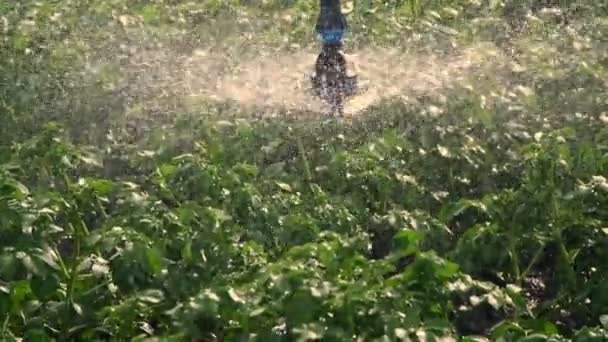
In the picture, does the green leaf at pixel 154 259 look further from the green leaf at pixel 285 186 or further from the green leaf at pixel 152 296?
the green leaf at pixel 285 186

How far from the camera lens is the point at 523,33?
261 inches

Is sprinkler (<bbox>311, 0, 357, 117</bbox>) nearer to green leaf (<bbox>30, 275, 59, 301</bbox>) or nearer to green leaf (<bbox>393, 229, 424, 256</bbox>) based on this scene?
green leaf (<bbox>393, 229, 424, 256</bbox>)

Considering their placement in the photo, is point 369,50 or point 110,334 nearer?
point 110,334

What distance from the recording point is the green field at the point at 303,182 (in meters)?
3.24

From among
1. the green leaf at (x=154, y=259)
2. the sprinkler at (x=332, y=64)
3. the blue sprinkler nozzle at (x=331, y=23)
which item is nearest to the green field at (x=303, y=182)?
the green leaf at (x=154, y=259)

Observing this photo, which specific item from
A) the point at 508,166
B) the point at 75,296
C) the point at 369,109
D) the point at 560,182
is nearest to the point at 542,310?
the point at 560,182

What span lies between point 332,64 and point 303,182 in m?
1.14

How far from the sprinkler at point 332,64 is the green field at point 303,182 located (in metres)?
0.12

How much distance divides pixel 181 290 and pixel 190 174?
588mm

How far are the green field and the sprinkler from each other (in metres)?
0.12

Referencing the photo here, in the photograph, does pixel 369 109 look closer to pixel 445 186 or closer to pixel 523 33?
pixel 445 186

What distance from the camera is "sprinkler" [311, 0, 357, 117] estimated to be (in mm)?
5562

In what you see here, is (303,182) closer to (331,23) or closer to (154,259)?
(331,23)

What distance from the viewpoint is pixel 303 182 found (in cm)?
466
